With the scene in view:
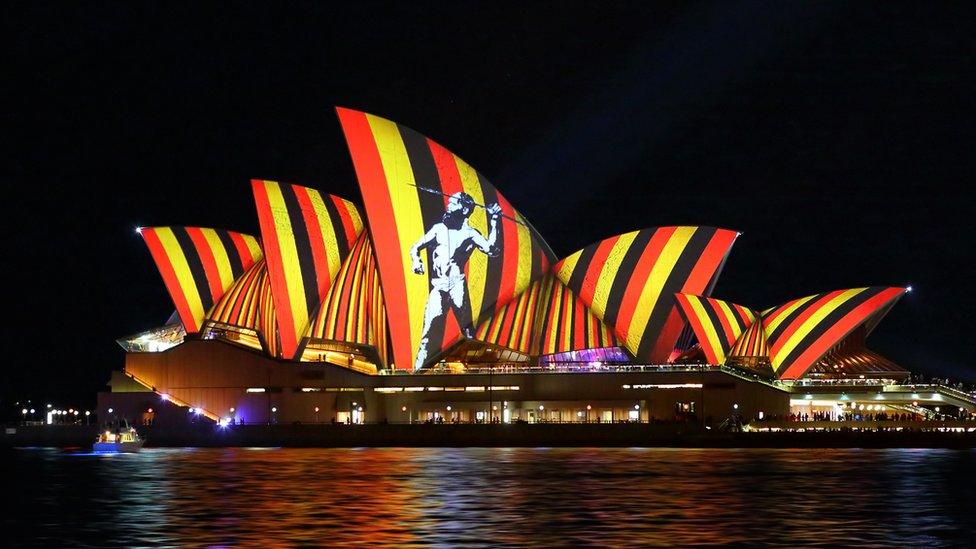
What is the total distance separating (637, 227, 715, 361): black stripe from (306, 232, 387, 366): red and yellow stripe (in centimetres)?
1889

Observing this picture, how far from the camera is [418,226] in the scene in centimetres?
9138

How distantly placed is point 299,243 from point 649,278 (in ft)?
81.0

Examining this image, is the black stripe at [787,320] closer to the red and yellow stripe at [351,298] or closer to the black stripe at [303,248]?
the red and yellow stripe at [351,298]

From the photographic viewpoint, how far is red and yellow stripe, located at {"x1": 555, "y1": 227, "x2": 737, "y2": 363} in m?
95.4

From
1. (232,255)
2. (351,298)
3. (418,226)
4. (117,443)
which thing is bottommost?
(117,443)

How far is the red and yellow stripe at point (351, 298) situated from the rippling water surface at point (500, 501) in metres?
27.3

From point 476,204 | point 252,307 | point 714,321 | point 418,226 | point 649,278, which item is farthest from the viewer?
point 252,307

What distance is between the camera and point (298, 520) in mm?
37469

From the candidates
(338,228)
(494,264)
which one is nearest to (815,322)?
(494,264)

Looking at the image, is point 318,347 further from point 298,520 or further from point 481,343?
point 298,520

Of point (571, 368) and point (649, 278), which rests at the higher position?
point (649, 278)

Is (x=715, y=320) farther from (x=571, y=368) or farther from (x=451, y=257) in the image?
(x=451, y=257)

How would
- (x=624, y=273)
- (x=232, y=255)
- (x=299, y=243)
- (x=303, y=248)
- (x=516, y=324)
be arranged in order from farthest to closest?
(x=232, y=255) → (x=516, y=324) → (x=624, y=273) → (x=303, y=248) → (x=299, y=243)

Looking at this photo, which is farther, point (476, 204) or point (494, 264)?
point (494, 264)
